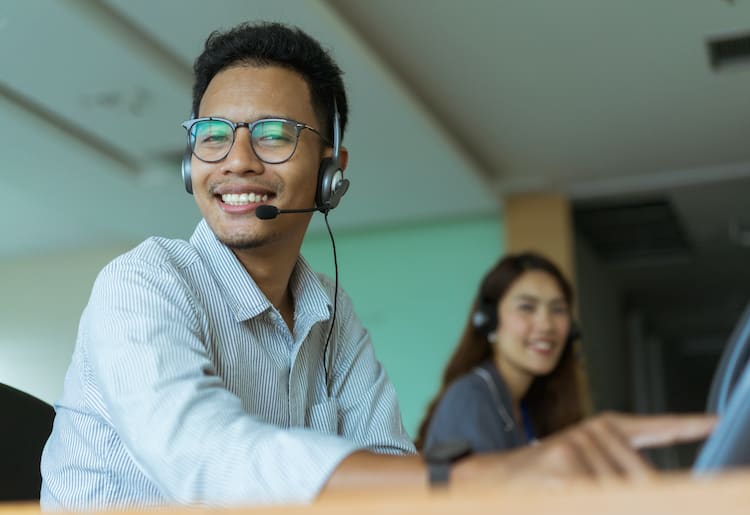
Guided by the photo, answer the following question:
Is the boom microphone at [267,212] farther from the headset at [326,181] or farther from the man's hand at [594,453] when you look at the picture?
the man's hand at [594,453]

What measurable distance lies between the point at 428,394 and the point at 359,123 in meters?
1.78

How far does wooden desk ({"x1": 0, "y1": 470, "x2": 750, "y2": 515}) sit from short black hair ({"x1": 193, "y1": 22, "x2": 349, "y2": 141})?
0.98 metres

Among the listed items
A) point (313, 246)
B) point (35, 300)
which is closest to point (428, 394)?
point (313, 246)

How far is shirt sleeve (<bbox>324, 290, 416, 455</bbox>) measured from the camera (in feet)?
4.49

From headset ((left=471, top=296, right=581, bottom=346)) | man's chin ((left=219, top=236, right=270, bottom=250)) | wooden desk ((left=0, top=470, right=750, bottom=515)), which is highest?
headset ((left=471, top=296, right=581, bottom=346))

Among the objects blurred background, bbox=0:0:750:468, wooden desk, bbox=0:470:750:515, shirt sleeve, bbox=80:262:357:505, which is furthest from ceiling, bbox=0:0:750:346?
wooden desk, bbox=0:470:750:515

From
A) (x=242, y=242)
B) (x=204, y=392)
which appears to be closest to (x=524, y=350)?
(x=242, y=242)

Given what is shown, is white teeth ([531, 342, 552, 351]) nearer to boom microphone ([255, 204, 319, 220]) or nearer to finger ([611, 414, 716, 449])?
boom microphone ([255, 204, 319, 220])

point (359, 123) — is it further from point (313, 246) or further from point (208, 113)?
point (208, 113)

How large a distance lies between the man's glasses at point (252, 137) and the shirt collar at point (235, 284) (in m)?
0.10

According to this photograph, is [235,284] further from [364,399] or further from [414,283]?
[414,283]

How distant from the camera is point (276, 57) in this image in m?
1.46

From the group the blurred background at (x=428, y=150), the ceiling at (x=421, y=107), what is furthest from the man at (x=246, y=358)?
the ceiling at (x=421, y=107)

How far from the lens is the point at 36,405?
1.33 meters
